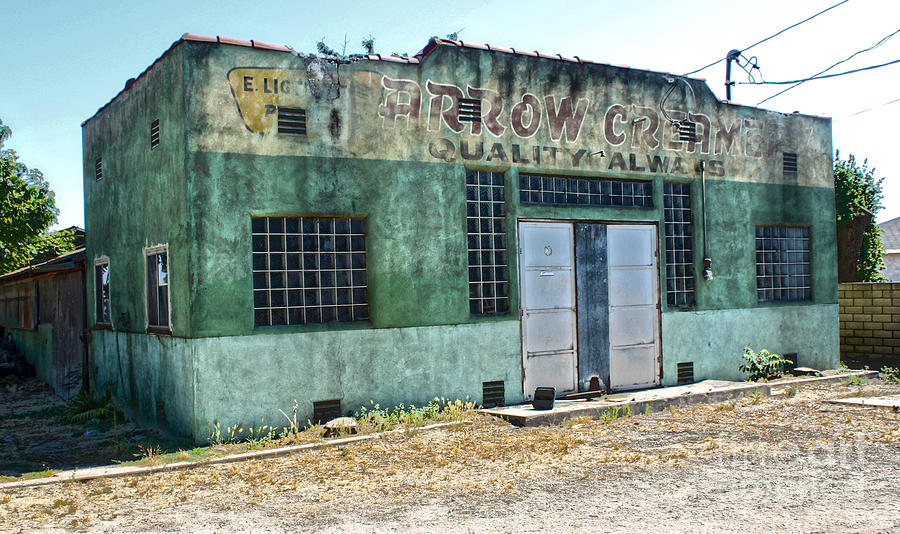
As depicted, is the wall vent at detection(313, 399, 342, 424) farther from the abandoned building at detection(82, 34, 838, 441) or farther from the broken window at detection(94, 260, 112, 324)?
the broken window at detection(94, 260, 112, 324)

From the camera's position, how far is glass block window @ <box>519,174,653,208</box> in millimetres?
11875

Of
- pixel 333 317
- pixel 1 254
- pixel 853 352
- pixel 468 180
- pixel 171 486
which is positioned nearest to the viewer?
pixel 171 486

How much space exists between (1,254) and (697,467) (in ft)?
95.5

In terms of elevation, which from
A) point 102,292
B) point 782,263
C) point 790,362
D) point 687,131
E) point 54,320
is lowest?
point 790,362

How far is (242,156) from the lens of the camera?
9.64 m

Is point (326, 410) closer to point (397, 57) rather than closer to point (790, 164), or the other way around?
point (397, 57)

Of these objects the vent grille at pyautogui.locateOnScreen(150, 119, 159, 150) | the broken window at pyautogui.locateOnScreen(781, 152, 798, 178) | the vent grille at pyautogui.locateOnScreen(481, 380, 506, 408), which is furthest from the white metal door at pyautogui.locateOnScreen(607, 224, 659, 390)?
the vent grille at pyautogui.locateOnScreen(150, 119, 159, 150)

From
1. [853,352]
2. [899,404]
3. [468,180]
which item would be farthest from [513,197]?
[853,352]

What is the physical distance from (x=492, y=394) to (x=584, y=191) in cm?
365

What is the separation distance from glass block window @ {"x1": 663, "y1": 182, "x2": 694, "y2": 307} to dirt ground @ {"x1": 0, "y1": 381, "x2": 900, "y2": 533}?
363cm

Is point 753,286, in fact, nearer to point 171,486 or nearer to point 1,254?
point 171,486

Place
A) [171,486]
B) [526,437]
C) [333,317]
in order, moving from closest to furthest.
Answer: [171,486] < [526,437] < [333,317]

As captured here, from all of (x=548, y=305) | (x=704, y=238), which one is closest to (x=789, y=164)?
(x=704, y=238)

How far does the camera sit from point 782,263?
14.6 meters
